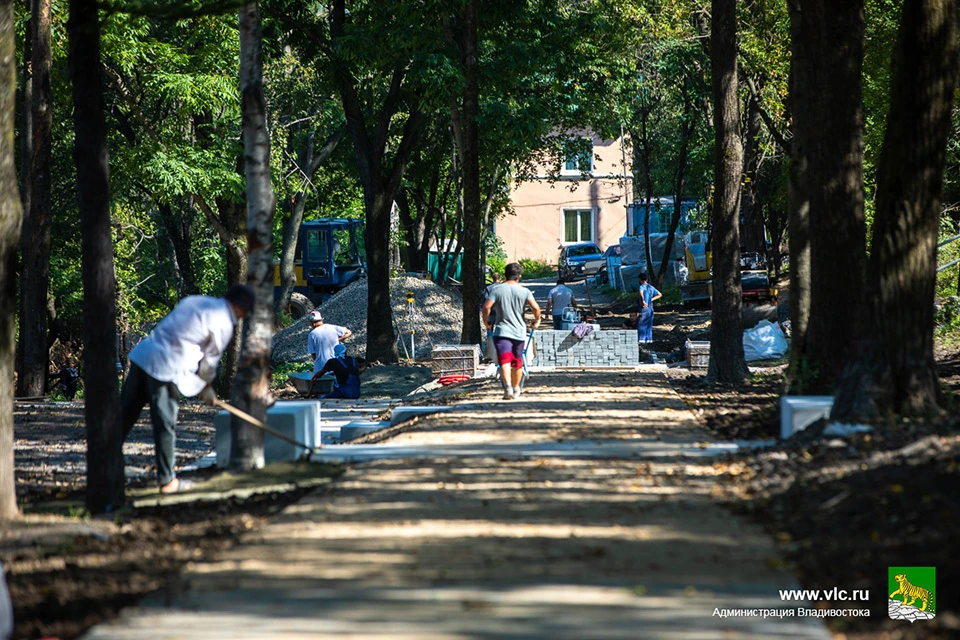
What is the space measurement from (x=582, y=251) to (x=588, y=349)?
131 ft

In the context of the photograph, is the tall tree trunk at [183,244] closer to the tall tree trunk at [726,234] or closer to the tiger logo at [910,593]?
the tall tree trunk at [726,234]

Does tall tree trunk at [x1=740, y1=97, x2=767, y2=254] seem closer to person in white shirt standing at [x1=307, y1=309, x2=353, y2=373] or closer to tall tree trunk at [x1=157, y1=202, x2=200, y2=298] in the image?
tall tree trunk at [x1=157, y1=202, x2=200, y2=298]

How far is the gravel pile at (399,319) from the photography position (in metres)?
35.3

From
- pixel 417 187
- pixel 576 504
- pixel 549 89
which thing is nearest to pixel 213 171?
pixel 549 89

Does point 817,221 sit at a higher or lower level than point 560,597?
higher

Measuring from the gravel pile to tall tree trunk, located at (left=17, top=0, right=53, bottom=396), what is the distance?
11100 millimetres

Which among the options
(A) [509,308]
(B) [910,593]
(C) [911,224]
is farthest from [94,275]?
(A) [509,308]

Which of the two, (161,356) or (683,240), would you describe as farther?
(683,240)

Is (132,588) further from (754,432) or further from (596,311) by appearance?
(596,311)

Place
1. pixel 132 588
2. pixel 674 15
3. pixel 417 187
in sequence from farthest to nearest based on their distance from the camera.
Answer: pixel 417 187 → pixel 674 15 → pixel 132 588

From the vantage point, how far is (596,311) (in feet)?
147

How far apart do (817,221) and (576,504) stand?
605 centimetres

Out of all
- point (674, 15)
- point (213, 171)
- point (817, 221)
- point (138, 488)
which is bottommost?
point (138, 488)

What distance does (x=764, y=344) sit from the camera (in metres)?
25.3
